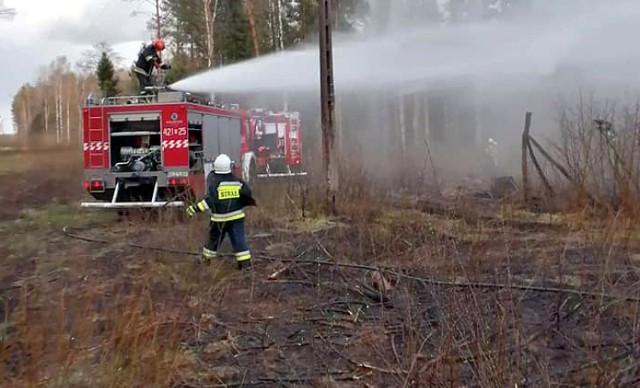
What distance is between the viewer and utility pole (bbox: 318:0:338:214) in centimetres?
1038

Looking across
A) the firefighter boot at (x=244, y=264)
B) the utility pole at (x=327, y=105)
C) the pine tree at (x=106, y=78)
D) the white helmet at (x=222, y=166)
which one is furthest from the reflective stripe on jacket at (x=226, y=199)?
the pine tree at (x=106, y=78)

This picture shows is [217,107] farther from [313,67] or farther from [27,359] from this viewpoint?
[27,359]

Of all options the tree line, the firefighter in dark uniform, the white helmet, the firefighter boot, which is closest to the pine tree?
the tree line

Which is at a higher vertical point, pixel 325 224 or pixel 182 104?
pixel 182 104

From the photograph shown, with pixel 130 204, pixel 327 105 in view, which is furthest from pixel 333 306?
pixel 130 204

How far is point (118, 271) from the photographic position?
23.5 feet

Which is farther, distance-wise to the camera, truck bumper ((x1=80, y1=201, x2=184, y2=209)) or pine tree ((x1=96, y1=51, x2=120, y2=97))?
pine tree ((x1=96, y1=51, x2=120, y2=97))

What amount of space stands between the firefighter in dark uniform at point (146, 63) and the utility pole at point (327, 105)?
326cm

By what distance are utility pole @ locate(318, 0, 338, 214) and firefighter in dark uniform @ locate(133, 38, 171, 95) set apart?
326cm

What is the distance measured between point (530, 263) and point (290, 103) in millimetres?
21788

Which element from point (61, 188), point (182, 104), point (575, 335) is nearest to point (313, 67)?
point (182, 104)

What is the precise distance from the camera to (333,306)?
5.64 metres

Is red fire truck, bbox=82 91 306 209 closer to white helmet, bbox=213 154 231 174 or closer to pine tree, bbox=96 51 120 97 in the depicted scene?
white helmet, bbox=213 154 231 174

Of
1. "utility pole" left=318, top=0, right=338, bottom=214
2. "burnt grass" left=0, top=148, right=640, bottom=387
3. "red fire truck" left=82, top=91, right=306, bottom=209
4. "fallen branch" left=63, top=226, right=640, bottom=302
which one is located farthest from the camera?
"red fire truck" left=82, top=91, right=306, bottom=209
